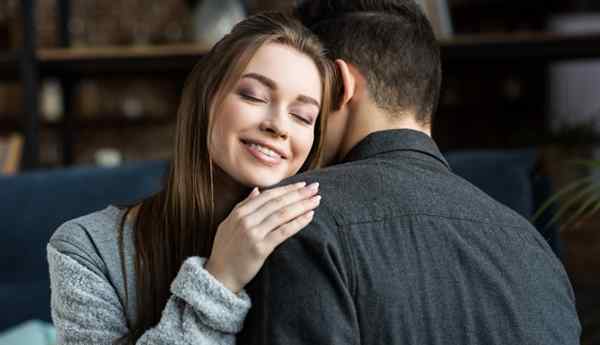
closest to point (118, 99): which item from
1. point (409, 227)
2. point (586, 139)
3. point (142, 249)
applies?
point (586, 139)

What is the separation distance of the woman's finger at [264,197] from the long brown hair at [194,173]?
23 cm

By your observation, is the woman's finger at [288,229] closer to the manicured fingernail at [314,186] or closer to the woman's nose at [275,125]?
the manicured fingernail at [314,186]

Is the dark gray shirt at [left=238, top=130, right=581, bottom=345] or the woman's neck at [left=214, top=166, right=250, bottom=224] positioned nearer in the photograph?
the dark gray shirt at [left=238, top=130, right=581, bottom=345]

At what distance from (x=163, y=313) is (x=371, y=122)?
0.37 m

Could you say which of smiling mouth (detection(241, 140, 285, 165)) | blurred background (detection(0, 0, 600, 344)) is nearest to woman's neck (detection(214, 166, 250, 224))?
smiling mouth (detection(241, 140, 285, 165))

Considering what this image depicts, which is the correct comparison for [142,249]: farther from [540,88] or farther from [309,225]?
[540,88]

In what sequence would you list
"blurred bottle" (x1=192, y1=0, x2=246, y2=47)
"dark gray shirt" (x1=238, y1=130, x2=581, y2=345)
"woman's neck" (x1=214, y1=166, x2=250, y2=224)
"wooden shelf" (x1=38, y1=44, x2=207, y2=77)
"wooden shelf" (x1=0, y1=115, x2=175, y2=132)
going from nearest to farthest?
"dark gray shirt" (x1=238, y1=130, x2=581, y2=345) < "woman's neck" (x1=214, y1=166, x2=250, y2=224) < "wooden shelf" (x1=38, y1=44, x2=207, y2=77) < "blurred bottle" (x1=192, y1=0, x2=246, y2=47) < "wooden shelf" (x1=0, y1=115, x2=175, y2=132)

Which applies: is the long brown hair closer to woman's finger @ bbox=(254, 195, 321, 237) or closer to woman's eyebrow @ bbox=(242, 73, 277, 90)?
woman's eyebrow @ bbox=(242, 73, 277, 90)

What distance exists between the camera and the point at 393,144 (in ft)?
3.72

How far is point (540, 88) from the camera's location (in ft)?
12.9

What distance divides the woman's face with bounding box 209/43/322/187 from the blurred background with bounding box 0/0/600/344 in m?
0.86

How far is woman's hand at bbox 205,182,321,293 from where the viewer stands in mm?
945

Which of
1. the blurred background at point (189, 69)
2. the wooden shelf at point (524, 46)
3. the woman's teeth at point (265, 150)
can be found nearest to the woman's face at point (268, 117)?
the woman's teeth at point (265, 150)

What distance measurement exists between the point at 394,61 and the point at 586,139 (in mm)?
1615
